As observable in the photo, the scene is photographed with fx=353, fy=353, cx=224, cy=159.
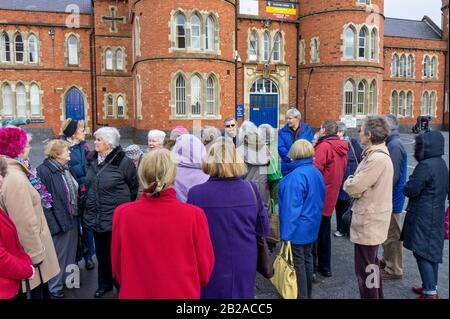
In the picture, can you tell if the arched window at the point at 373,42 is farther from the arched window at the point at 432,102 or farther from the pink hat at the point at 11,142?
the pink hat at the point at 11,142

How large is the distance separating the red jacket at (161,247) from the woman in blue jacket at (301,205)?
1468 millimetres

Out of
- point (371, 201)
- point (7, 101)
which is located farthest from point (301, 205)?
point (7, 101)

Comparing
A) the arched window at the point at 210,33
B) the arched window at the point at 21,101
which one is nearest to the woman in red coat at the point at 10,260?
the arched window at the point at 210,33

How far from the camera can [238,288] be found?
8.95ft

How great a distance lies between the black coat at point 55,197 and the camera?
4.01 meters

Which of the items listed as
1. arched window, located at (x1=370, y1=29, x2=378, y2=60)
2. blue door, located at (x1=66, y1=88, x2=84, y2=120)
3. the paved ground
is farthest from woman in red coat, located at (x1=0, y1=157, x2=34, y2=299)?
blue door, located at (x1=66, y1=88, x2=84, y2=120)

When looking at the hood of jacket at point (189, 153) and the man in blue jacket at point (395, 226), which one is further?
the man in blue jacket at point (395, 226)

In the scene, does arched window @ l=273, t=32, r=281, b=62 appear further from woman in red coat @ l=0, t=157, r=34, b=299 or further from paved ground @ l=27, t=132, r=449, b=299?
woman in red coat @ l=0, t=157, r=34, b=299

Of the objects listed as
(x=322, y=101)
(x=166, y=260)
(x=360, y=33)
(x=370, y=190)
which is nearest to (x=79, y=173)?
(x=166, y=260)

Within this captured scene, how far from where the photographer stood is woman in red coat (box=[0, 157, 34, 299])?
98.0 inches

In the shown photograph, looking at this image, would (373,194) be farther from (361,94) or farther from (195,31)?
(361,94)

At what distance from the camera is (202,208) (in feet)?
8.55

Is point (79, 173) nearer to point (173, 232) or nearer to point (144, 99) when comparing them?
→ point (173, 232)

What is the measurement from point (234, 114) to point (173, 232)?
1900 centimetres
